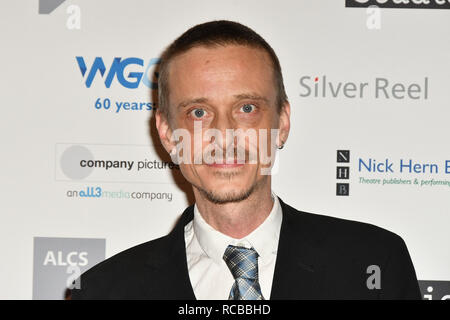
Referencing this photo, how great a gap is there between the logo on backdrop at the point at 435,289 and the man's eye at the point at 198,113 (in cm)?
149

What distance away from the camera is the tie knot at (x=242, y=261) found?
189cm

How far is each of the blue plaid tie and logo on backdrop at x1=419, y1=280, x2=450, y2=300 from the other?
123 centimetres

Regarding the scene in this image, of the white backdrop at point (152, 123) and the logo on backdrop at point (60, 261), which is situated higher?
the white backdrop at point (152, 123)

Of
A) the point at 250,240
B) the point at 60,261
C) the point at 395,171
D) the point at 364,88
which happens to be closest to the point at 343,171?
the point at 395,171

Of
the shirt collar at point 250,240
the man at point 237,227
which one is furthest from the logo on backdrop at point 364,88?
the shirt collar at point 250,240

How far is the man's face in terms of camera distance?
6.12ft

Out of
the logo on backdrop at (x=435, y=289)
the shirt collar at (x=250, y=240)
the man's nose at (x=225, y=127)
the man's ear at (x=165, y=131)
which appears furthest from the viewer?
the logo on backdrop at (x=435, y=289)

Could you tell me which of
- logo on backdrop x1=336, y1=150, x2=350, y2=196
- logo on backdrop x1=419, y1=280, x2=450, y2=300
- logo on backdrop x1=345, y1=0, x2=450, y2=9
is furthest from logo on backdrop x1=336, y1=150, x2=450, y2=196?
logo on backdrop x1=345, y1=0, x2=450, y2=9

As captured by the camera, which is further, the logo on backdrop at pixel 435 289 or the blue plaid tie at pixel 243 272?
the logo on backdrop at pixel 435 289

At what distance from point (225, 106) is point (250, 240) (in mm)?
423

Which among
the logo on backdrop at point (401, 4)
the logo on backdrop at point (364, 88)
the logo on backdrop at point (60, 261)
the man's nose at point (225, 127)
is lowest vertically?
Result: the logo on backdrop at point (60, 261)

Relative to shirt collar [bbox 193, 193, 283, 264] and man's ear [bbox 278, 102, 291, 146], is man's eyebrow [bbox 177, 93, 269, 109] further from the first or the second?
shirt collar [bbox 193, 193, 283, 264]

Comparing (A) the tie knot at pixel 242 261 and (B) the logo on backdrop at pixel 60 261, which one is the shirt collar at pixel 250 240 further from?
(B) the logo on backdrop at pixel 60 261

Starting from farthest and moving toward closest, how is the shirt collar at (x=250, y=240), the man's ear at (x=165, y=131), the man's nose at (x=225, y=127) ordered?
the man's ear at (x=165, y=131), the shirt collar at (x=250, y=240), the man's nose at (x=225, y=127)
